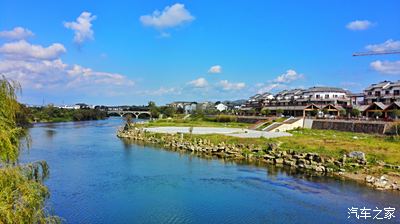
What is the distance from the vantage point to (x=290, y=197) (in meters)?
20.8

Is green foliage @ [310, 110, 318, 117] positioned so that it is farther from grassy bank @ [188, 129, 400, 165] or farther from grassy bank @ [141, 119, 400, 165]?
grassy bank @ [188, 129, 400, 165]

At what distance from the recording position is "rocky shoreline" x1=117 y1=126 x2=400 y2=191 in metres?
24.4

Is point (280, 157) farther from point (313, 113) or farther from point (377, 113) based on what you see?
point (313, 113)

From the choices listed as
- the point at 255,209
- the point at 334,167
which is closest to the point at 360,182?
the point at 334,167

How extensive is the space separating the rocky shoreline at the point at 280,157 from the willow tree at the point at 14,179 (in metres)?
20.1


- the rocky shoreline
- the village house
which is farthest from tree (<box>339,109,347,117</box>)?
the rocky shoreline

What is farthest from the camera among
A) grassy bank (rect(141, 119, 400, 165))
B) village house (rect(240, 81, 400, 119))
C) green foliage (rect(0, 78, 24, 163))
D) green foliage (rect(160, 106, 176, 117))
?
green foliage (rect(160, 106, 176, 117))

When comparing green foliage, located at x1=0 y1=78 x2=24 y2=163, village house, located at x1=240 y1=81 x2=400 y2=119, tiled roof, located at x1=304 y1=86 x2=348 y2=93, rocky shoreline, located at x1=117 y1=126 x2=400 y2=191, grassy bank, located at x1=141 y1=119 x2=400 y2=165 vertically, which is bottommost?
rocky shoreline, located at x1=117 y1=126 x2=400 y2=191

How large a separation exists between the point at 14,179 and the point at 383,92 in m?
69.0

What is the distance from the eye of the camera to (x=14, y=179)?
711 centimetres

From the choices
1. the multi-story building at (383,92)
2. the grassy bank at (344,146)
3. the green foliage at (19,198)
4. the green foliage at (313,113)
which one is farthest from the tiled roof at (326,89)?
the green foliage at (19,198)

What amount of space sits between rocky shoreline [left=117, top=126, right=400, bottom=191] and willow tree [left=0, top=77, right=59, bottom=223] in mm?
20056

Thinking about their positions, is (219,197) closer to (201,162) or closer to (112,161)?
(201,162)

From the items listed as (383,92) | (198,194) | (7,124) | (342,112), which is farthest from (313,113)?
(7,124)
